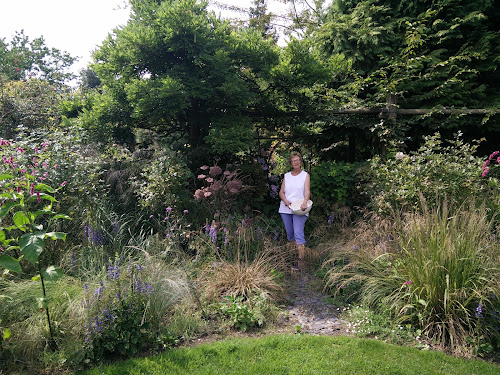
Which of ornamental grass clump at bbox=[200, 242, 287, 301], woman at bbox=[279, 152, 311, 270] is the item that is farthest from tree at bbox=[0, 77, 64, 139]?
ornamental grass clump at bbox=[200, 242, 287, 301]

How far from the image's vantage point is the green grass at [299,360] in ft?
8.72

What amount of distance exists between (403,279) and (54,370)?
312 centimetres

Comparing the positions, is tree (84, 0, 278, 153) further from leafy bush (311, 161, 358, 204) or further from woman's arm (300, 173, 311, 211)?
leafy bush (311, 161, 358, 204)

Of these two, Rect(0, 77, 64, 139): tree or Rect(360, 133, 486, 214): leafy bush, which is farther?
Rect(0, 77, 64, 139): tree

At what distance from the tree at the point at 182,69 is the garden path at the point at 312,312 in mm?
2438

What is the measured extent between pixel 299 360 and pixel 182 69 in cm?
438

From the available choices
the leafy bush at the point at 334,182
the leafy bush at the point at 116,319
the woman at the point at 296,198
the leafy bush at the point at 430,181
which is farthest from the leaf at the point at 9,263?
the leafy bush at the point at 334,182

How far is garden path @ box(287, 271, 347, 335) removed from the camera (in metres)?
3.29

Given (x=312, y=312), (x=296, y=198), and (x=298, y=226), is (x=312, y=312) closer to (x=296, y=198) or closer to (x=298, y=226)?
(x=298, y=226)

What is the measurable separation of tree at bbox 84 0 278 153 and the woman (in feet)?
3.56

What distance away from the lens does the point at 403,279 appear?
3.41 meters

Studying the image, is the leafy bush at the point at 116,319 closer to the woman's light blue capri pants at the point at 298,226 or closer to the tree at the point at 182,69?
the woman's light blue capri pants at the point at 298,226

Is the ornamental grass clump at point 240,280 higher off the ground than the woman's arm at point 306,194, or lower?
lower

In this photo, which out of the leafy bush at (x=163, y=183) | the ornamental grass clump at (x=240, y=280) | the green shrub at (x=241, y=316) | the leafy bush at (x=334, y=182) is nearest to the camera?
the green shrub at (x=241, y=316)
